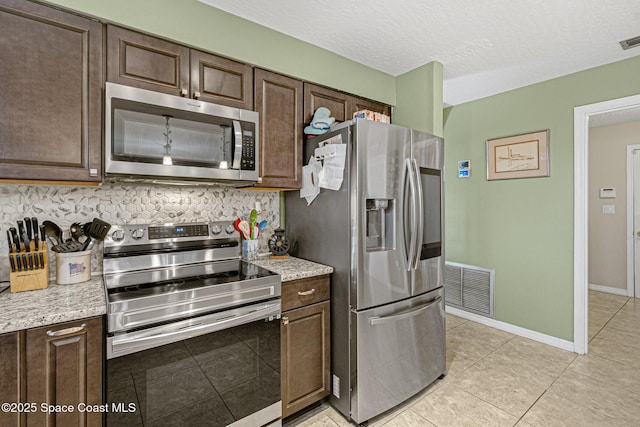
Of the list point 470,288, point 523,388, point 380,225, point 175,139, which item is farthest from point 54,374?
point 470,288

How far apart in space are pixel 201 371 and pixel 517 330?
3.13m

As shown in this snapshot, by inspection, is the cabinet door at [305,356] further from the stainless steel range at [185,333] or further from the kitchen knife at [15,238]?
the kitchen knife at [15,238]

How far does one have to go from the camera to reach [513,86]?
10.2 feet

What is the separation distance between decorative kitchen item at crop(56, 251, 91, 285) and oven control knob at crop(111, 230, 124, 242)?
158 millimetres

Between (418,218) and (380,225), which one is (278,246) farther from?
(418,218)

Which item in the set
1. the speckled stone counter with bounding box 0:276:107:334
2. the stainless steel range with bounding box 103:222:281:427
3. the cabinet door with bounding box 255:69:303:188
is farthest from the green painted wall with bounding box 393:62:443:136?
the speckled stone counter with bounding box 0:276:107:334

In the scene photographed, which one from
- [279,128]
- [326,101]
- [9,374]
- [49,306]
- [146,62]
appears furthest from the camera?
[326,101]

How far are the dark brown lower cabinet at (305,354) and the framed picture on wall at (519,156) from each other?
8.15ft

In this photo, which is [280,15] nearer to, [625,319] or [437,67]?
[437,67]

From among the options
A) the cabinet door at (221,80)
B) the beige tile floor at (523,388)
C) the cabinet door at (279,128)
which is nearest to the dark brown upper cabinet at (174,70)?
the cabinet door at (221,80)

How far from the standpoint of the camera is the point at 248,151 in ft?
6.30

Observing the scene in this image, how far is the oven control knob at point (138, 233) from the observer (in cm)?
185

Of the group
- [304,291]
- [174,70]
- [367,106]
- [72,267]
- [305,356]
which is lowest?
[305,356]

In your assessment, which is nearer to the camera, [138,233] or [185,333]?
[185,333]
